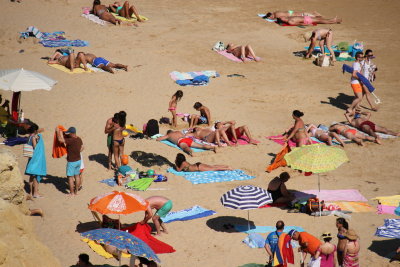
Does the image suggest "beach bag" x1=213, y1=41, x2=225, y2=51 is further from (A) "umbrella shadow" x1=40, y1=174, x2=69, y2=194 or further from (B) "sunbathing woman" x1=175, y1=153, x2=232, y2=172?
(A) "umbrella shadow" x1=40, y1=174, x2=69, y2=194

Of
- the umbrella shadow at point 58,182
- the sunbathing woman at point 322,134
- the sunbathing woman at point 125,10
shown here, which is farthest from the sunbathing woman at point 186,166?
the sunbathing woman at point 125,10

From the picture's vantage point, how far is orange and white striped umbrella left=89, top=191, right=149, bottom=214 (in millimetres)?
11602

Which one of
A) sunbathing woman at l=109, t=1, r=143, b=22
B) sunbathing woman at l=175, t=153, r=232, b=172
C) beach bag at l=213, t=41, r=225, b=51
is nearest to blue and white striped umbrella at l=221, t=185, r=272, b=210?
sunbathing woman at l=175, t=153, r=232, b=172

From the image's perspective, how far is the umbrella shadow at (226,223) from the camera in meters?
13.1

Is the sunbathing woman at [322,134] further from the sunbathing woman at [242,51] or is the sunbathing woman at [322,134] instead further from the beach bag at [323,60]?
the sunbathing woman at [242,51]

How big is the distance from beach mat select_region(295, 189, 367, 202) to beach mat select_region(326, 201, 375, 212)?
208 mm

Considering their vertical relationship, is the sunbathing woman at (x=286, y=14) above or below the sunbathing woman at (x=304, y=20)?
above

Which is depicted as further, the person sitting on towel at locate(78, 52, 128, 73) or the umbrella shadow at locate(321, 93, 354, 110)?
the person sitting on towel at locate(78, 52, 128, 73)

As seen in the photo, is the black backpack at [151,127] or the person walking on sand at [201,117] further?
the person walking on sand at [201,117]

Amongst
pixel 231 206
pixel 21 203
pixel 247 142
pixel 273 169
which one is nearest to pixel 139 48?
pixel 247 142

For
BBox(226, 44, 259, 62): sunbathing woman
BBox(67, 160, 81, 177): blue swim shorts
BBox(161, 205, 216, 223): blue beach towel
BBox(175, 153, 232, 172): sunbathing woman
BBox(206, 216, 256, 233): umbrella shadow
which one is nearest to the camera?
BBox(206, 216, 256, 233): umbrella shadow

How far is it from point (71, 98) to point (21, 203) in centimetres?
990

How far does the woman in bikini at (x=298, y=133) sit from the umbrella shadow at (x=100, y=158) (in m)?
4.38

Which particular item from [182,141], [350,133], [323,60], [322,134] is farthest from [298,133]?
[323,60]
